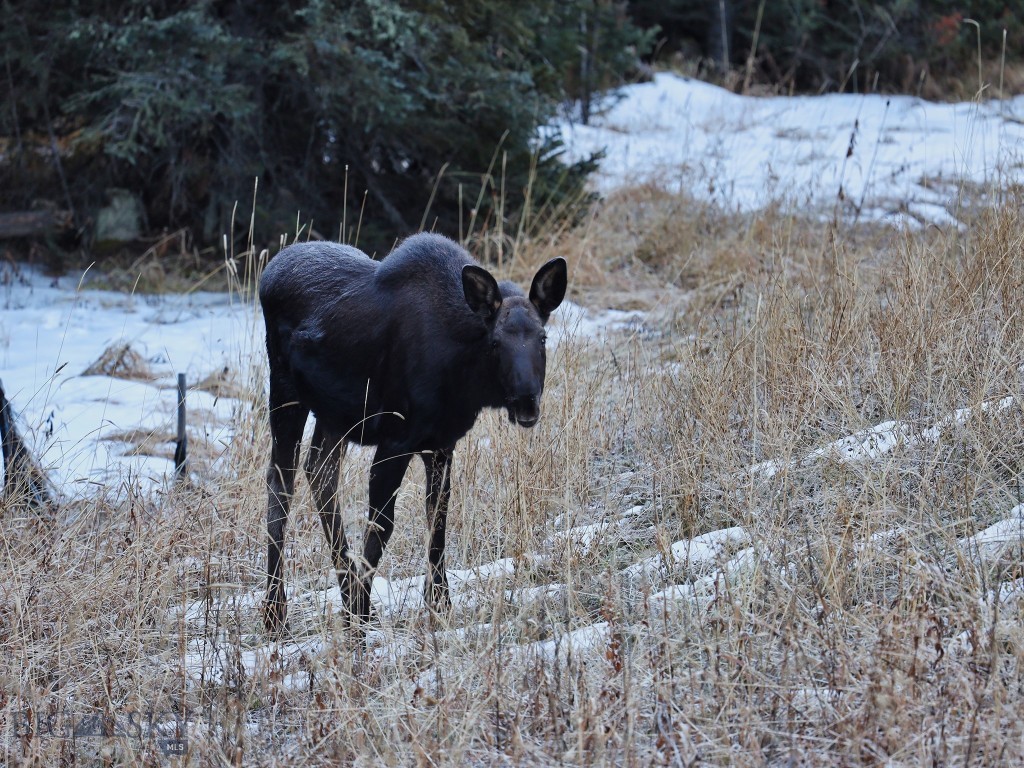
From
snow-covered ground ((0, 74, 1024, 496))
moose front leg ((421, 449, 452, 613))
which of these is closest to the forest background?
snow-covered ground ((0, 74, 1024, 496))

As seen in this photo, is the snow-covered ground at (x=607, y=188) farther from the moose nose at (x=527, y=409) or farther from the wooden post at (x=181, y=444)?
the moose nose at (x=527, y=409)

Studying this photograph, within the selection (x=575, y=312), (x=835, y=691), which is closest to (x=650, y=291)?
(x=575, y=312)

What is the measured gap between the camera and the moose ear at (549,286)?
4160 mm

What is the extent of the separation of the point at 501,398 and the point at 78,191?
806 centimetres

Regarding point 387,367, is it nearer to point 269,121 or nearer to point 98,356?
point 98,356

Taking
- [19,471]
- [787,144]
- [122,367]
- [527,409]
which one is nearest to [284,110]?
[122,367]

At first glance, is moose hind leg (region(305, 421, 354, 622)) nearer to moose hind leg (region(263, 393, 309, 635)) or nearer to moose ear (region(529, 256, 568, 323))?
moose hind leg (region(263, 393, 309, 635))

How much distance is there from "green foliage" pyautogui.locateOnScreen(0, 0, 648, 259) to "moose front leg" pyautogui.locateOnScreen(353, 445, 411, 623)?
506 centimetres

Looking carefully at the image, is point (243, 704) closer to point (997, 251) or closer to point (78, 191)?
point (997, 251)

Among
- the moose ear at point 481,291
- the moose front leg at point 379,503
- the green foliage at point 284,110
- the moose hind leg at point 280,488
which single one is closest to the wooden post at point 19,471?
the moose hind leg at point 280,488

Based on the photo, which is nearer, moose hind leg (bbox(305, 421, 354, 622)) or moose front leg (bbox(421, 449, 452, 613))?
moose front leg (bbox(421, 449, 452, 613))

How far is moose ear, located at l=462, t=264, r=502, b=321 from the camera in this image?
4004 millimetres

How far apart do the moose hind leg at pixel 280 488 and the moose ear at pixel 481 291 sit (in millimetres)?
1122

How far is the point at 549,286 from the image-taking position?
424 centimetres
